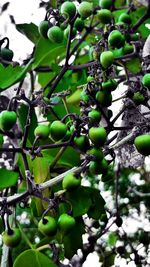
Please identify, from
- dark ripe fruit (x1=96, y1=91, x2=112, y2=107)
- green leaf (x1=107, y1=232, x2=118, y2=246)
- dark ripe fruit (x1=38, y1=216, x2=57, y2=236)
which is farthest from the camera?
green leaf (x1=107, y1=232, x2=118, y2=246)

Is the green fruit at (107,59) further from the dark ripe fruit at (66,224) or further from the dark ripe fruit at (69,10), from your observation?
the dark ripe fruit at (66,224)

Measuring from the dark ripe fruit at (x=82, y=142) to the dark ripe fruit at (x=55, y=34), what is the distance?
12.6 inches

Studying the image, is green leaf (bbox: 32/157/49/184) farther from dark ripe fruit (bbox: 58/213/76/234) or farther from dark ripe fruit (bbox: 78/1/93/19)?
dark ripe fruit (bbox: 78/1/93/19)

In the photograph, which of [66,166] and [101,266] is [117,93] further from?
[101,266]

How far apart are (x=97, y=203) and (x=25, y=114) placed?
269mm

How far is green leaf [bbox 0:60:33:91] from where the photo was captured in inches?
42.6

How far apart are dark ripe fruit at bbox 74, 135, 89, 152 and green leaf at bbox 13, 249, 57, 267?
0.78ft

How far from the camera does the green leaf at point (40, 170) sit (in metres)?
1.01

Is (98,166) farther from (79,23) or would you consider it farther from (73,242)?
(79,23)

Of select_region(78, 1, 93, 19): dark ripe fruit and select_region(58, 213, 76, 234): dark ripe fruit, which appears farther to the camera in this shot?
select_region(78, 1, 93, 19): dark ripe fruit

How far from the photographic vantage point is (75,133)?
906 mm

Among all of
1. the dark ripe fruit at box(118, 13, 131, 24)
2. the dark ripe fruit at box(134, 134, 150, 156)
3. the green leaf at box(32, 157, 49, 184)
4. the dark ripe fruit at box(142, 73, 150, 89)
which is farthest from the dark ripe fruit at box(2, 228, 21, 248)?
the dark ripe fruit at box(118, 13, 131, 24)

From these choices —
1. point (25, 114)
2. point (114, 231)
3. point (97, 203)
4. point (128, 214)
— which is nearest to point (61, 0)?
point (25, 114)

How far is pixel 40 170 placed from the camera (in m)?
1.02
